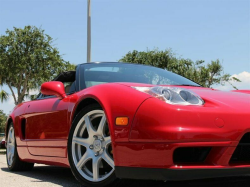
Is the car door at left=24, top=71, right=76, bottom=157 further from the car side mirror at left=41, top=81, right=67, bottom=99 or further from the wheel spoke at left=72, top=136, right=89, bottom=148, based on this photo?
the wheel spoke at left=72, top=136, right=89, bottom=148

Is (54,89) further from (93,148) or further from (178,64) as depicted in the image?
(178,64)

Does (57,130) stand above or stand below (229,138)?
below

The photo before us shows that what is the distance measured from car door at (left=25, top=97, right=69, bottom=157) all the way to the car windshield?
1.26ft

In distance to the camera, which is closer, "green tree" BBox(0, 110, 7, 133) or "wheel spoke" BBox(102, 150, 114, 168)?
"wheel spoke" BBox(102, 150, 114, 168)

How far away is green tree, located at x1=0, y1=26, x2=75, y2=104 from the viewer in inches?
856

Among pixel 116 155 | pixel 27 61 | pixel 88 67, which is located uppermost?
pixel 88 67

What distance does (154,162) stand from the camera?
2674 millimetres

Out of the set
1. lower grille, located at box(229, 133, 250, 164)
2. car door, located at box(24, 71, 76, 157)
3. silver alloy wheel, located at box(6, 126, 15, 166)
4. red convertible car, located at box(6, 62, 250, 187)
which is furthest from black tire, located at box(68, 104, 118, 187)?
silver alloy wheel, located at box(6, 126, 15, 166)

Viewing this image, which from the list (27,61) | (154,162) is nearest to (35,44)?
(27,61)

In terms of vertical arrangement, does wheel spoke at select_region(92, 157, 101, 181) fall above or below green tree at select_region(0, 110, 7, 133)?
above

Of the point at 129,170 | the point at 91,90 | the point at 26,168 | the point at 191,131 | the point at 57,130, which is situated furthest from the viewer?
the point at 26,168

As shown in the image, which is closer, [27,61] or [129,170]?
[129,170]

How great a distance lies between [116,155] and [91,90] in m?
0.71

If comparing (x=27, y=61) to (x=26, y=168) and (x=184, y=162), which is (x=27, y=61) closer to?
(x=26, y=168)
